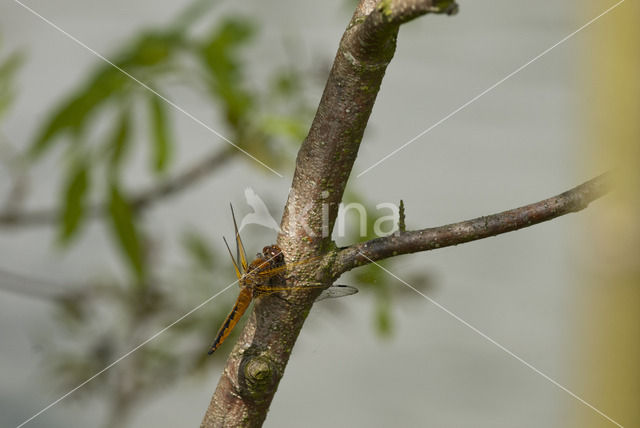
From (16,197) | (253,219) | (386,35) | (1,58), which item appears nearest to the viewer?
(386,35)

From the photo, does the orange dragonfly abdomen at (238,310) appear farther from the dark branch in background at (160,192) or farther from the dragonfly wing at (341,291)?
the dark branch in background at (160,192)

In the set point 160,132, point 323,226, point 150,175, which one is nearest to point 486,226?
point 323,226

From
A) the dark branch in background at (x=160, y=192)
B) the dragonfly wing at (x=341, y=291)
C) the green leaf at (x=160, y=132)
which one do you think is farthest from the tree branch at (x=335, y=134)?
the dark branch in background at (x=160, y=192)

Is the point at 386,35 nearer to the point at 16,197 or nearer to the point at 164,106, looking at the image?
the point at 164,106

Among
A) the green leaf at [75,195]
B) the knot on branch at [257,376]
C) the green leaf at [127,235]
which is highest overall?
the green leaf at [75,195]

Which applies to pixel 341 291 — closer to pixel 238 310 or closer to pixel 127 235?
pixel 238 310

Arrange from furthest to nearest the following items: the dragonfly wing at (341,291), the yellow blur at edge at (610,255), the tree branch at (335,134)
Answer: the yellow blur at edge at (610,255) → the dragonfly wing at (341,291) → the tree branch at (335,134)

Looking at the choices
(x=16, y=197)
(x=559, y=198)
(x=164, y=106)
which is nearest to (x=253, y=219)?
(x=164, y=106)
